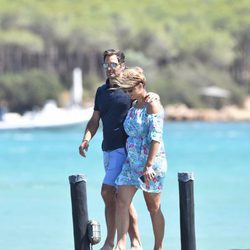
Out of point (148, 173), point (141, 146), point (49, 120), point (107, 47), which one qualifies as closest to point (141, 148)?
point (141, 146)

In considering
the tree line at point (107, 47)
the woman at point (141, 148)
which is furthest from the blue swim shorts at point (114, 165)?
→ the tree line at point (107, 47)

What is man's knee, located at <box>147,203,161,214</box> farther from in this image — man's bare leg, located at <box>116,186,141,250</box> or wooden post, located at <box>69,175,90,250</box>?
wooden post, located at <box>69,175,90,250</box>

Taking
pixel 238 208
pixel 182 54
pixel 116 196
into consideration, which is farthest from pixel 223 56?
pixel 116 196

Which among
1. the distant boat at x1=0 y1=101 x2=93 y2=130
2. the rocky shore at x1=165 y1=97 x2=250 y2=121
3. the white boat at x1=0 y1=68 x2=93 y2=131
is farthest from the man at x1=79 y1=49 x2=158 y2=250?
the rocky shore at x1=165 y1=97 x2=250 y2=121

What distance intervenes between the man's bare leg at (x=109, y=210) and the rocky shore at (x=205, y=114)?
73869 mm

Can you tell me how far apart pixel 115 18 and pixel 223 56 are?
909 centimetres

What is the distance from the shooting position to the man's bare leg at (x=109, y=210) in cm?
837

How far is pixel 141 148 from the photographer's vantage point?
808 cm

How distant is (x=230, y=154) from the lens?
35.8 m

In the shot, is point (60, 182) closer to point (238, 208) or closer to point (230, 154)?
point (238, 208)

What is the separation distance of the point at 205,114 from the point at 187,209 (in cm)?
7640

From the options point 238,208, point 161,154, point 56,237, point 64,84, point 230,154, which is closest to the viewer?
point 161,154

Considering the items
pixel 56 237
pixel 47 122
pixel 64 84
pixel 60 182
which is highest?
pixel 64 84

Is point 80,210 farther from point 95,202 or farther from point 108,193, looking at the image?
point 95,202
